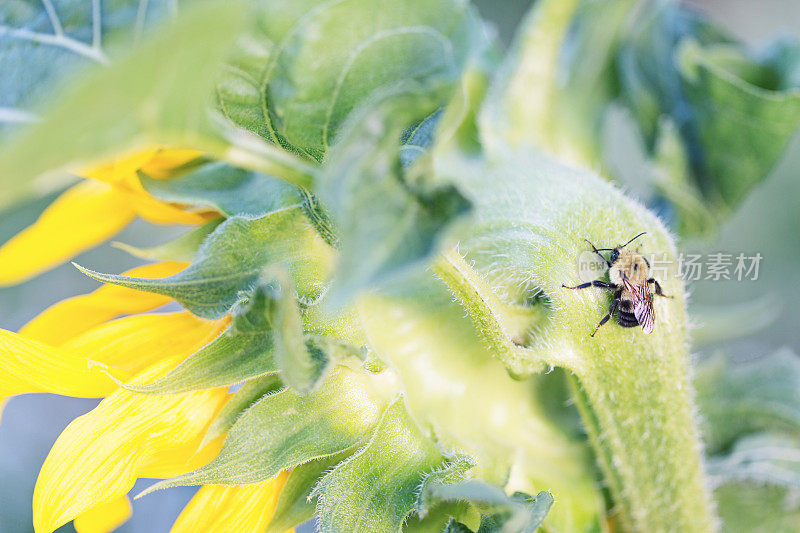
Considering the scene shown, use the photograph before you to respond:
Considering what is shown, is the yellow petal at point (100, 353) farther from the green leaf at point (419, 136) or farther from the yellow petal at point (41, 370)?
the green leaf at point (419, 136)

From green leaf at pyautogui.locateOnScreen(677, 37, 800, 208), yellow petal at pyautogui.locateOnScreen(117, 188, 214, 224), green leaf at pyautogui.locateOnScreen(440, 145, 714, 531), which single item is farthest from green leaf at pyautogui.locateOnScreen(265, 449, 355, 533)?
green leaf at pyautogui.locateOnScreen(677, 37, 800, 208)

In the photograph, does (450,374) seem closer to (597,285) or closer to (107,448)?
(597,285)

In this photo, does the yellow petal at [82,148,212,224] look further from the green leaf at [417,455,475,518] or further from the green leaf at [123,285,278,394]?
the green leaf at [417,455,475,518]

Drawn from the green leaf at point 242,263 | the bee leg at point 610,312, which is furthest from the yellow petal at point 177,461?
the bee leg at point 610,312

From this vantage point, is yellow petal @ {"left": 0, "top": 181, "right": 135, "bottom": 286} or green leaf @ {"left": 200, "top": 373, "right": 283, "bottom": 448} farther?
yellow petal @ {"left": 0, "top": 181, "right": 135, "bottom": 286}

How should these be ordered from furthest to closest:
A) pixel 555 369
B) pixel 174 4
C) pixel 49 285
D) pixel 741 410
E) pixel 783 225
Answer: pixel 783 225
pixel 49 285
pixel 741 410
pixel 555 369
pixel 174 4

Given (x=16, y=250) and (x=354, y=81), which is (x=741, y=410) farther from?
(x=16, y=250)

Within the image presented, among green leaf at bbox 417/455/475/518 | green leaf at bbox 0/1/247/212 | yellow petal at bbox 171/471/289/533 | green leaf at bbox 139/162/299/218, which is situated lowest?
yellow petal at bbox 171/471/289/533

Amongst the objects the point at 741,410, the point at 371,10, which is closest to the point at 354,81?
the point at 371,10
